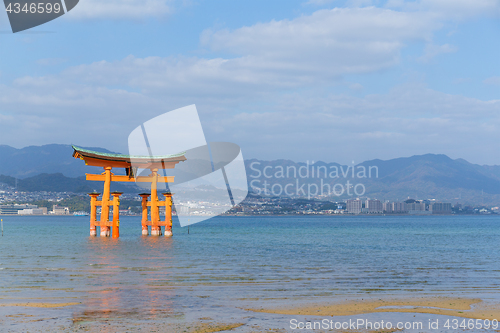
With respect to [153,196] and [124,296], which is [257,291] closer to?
[124,296]

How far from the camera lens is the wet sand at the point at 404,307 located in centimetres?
1264

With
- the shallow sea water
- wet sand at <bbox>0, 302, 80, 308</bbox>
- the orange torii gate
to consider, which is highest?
the orange torii gate

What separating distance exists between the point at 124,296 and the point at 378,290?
8.92 m

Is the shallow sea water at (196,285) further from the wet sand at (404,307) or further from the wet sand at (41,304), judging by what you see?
the wet sand at (404,307)

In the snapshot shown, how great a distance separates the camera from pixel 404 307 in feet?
44.1

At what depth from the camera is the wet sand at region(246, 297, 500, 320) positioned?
41.5 feet

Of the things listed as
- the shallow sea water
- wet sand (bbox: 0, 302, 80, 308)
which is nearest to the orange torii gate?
the shallow sea water

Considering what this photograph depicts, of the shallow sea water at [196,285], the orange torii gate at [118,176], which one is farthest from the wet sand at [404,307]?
the orange torii gate at [118,176]

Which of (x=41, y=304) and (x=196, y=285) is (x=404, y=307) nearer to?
(x=196, y=285)

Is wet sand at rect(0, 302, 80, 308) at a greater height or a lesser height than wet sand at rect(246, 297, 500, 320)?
greater

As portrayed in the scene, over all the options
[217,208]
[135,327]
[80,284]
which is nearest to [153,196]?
[80,284]

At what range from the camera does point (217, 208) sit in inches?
7859

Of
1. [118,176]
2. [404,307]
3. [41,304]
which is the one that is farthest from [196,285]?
[118,176]

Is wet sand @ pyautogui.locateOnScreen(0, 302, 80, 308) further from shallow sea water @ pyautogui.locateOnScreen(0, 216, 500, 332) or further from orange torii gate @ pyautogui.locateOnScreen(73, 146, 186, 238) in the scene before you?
orange torii gate @ pyautogui.locateOnScreen(73, 146, 186, 238)
